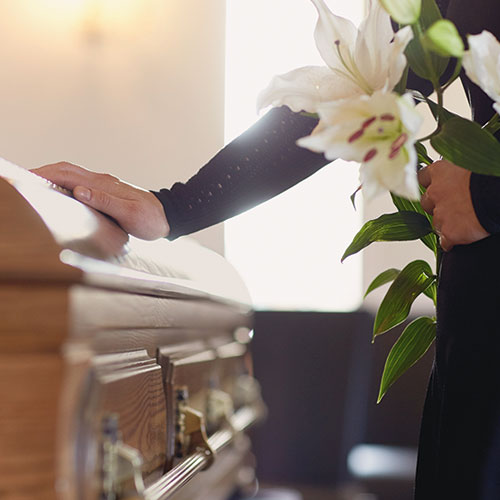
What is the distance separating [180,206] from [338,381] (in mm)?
2054

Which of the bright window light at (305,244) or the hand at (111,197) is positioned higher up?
the bright window light at (305,244)

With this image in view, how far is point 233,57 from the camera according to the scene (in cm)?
301

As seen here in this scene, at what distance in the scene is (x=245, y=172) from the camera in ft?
3.59

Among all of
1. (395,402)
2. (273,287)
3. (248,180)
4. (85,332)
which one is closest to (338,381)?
(395,402)

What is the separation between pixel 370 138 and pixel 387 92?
40 millimetres

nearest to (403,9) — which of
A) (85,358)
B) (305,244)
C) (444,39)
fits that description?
(444,39)

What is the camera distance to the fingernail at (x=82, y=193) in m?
0.92

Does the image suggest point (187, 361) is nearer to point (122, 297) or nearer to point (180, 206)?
point (180, 206)

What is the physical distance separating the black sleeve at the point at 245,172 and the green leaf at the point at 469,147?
50 centimetres

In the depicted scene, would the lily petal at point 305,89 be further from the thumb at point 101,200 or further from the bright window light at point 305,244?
the bright window light at point 305,244

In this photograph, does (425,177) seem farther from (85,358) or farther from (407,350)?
Answer: (85,358)

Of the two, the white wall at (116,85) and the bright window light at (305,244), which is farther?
the bright window light at (305,244)

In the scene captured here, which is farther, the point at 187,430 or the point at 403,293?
the point at 187,430

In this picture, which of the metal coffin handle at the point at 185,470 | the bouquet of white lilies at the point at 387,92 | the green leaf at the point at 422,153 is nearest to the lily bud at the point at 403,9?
the bouquet of white lilies at the point at 387,92
